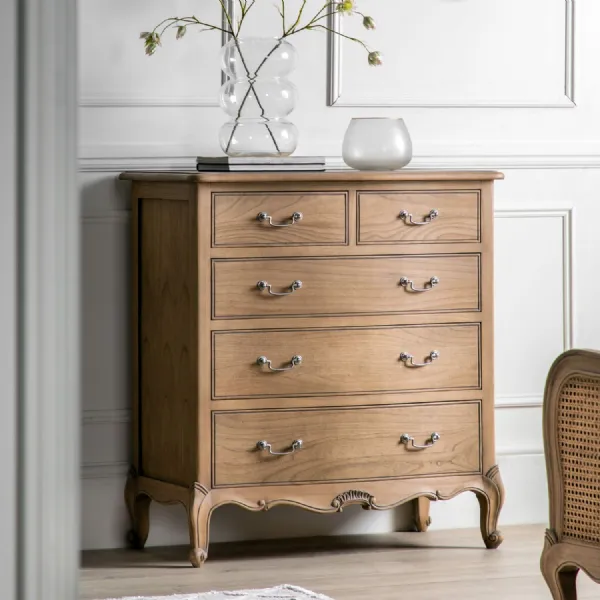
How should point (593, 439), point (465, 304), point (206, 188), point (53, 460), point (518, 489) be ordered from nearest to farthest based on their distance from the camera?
point (53, 460), point (593, 439), point (206, 188), point (465, 304), point (518, 489)

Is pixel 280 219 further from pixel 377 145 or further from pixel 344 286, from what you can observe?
pixel 377 145

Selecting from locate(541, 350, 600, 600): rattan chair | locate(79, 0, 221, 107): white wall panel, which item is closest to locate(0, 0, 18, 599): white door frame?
locate(541, 350, 600, 600): rattan chair

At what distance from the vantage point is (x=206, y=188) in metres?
2.42

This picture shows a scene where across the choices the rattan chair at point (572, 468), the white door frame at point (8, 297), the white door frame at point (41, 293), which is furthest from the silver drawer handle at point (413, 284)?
the white door frame at point (8, 297)

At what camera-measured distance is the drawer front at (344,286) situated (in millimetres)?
2467

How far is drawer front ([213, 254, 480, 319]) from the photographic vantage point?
2467 mm

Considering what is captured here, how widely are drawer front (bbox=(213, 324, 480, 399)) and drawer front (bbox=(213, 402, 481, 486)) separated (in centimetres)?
6

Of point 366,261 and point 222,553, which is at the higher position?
point 366,261

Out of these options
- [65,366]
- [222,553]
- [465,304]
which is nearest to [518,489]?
[465,304]

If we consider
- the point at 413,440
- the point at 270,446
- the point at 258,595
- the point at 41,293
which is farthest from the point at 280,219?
the point at 41,293

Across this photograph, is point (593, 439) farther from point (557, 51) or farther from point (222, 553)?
point (557, 51)

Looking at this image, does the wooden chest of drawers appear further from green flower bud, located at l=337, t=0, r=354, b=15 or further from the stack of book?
green flower bud, located at l=337, t=0, r=354, b=15

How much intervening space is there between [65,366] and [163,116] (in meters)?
2.26

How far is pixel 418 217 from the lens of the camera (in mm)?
2588
